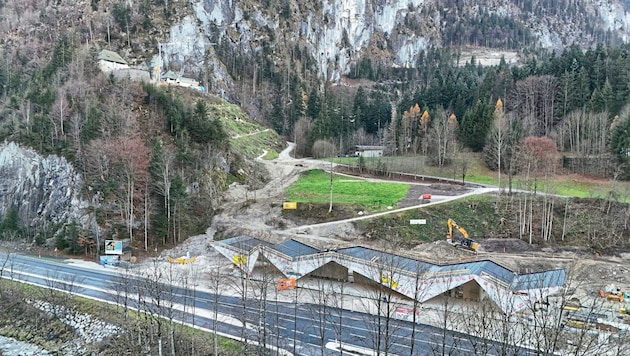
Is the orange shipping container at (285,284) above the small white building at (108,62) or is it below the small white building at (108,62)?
below

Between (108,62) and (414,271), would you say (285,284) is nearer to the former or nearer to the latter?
(414,271)

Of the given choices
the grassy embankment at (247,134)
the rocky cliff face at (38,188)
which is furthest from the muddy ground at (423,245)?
the grassy embankment at (247,134)

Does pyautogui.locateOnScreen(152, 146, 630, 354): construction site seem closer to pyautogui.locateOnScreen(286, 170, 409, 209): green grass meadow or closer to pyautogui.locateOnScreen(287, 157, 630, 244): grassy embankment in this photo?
pyautogui.locateOnScreen(287, 157, 630, 244): grassy embankment

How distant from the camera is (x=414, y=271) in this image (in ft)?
92.3

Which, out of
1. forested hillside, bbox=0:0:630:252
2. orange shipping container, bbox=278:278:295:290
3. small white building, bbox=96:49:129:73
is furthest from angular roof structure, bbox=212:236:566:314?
small white building, bbox=96:49:129:73

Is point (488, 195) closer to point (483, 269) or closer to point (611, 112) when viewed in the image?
point (483, 269)

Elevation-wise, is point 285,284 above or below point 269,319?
above

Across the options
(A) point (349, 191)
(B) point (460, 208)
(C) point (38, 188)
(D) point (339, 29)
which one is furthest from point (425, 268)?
(D) point (339, 29)

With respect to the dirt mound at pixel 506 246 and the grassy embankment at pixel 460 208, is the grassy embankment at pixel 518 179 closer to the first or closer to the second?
the grassy embankment at pixel 460 208

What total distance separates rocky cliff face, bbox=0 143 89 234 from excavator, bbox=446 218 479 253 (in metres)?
33.1

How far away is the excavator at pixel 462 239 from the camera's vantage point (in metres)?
38.6

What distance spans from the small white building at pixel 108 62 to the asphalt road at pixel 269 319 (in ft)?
134

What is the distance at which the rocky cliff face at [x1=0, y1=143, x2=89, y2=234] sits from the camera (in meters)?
45.4

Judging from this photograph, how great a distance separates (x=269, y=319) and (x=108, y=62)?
5970 cm
